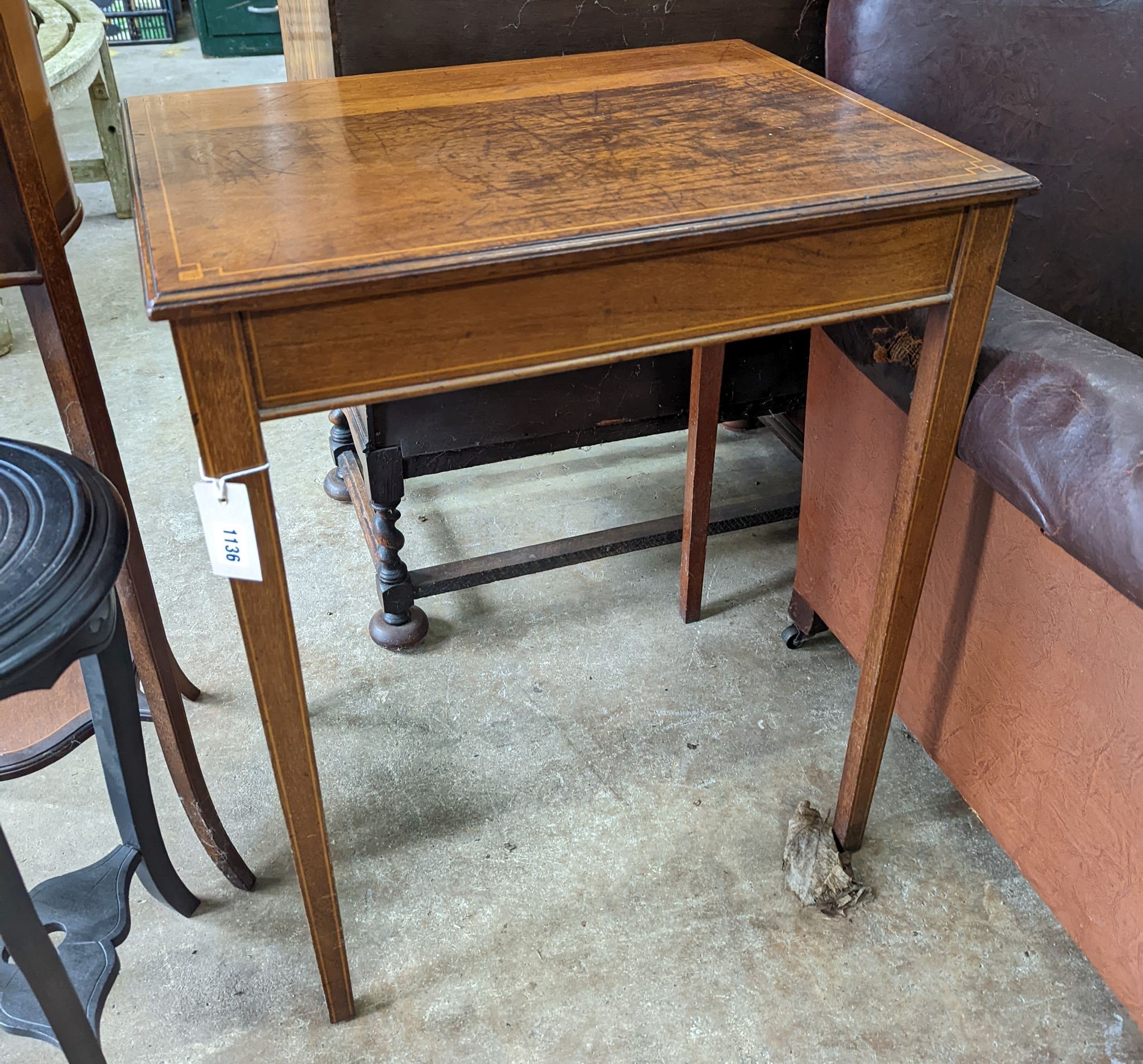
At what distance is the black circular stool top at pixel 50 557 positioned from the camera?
69 cm

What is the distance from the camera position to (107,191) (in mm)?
3379

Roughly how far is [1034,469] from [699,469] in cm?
66

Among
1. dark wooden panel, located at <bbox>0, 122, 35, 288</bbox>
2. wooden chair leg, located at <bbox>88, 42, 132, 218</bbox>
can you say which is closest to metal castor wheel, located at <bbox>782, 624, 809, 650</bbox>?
dark wooden panel, located at <bbox>0, 122, 35, 288</bbox>

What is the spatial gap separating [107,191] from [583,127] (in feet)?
9.73

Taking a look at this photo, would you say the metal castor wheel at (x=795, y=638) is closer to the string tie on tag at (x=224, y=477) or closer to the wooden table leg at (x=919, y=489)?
the wooden table leg at (x=919, y=489)

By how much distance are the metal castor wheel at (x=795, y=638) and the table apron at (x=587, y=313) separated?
0.82m

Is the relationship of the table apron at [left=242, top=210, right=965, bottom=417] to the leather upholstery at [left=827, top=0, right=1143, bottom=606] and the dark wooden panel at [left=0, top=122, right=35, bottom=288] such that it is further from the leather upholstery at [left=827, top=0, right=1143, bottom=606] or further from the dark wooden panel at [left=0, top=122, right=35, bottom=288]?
the dark wooden panel at [left=0, top=122, right=35, bottom=288]

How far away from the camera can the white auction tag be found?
0.76 metres

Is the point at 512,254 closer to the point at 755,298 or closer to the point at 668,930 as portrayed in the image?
the point at 755,298

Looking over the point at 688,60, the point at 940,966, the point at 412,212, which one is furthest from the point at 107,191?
the point at 940,966

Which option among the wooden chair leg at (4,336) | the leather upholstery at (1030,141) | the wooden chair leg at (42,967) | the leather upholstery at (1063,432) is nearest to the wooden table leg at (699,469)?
the leather upholstery at (1030,141)

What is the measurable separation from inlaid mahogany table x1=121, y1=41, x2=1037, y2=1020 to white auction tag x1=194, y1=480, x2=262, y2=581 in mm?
11

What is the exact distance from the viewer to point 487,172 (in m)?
0.87

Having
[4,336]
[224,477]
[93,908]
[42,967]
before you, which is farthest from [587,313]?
[4,336]
